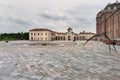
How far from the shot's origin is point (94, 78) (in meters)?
5.35

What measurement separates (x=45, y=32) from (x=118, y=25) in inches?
2557

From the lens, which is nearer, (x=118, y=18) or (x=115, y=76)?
(x=115, y=76)

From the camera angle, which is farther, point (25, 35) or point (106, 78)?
point (25, 35)

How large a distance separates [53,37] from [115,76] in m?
94.0

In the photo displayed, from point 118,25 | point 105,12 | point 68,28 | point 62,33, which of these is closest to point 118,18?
point 118,25

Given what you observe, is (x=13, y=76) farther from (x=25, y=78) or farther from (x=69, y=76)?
(x=69, y=76)

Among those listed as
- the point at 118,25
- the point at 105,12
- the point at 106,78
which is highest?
the point at 105,12

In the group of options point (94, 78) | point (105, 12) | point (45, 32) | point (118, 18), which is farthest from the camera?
point (45, 32)

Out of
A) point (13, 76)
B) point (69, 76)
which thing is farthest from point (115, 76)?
point (13, 76)

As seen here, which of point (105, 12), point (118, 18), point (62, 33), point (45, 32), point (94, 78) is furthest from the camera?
point (62, 33)

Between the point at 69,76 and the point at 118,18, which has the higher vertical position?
the point at 118,18

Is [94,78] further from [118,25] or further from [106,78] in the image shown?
[118,25]

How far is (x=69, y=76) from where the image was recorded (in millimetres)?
5613

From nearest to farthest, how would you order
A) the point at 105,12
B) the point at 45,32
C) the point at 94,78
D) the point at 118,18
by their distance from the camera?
the point at 94,78, the point at 118,18, the point at 105,12, the point at 45,32
